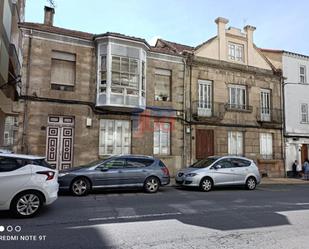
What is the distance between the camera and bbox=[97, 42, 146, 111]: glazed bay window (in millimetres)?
16797

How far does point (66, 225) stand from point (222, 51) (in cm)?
1759

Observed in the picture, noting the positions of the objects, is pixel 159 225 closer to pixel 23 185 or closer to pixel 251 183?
pixel 23 185

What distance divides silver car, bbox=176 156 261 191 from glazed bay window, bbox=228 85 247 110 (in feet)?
23.0

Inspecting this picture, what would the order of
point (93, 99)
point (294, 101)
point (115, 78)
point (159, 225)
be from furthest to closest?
point (294, 101)
point (115, 78)
point (93, 99)
point (159, 225)

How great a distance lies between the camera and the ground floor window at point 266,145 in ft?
72.7

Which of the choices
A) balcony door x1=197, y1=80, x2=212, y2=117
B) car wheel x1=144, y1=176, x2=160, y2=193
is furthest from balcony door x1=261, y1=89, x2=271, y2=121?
car wheel x1=144, y1=176, x2=160, y2=193

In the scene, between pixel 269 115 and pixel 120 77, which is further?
pixel 269 115

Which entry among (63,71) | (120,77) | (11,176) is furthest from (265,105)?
(11,176)

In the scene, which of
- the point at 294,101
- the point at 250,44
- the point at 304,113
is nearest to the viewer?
the point at 250,44

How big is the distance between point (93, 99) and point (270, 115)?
13025mm

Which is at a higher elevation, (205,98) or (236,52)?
(236,52)

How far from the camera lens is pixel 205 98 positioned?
67.1ft

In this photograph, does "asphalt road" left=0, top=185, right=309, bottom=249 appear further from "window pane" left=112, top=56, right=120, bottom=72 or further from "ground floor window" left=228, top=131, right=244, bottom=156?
"ground floor window" left=228, top=131, right=244, bottom=156

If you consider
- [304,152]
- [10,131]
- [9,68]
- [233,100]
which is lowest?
[304,152]
